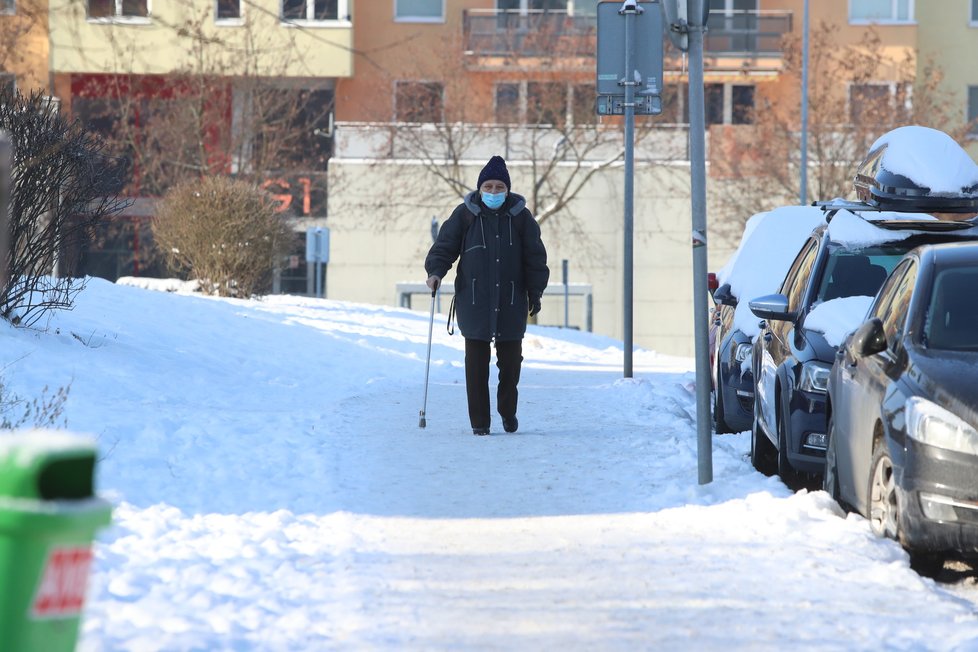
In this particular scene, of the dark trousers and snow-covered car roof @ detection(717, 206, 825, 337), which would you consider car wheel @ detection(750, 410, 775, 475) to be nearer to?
the dark trousers

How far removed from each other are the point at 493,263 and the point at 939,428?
524 centimetres

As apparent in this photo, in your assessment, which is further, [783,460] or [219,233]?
[219,233]

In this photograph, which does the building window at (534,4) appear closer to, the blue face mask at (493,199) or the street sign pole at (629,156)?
the street sign pole at (629,156)

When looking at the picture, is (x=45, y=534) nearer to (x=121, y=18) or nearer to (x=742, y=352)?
(x=742, y=352)

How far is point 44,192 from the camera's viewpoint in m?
13.3

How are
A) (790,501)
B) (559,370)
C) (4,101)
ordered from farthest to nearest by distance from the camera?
1. (559,370)
2. (4,101)
3. (790,501)

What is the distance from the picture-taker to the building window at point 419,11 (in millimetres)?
48375

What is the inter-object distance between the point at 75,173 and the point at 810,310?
583 cm

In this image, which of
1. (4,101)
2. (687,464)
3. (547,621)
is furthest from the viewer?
(4,101)

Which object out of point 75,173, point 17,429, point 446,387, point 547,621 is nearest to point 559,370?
point 446,387

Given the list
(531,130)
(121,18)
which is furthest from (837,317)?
(121,18)

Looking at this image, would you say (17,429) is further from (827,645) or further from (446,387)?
(446,387)

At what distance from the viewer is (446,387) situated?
52.8 ft

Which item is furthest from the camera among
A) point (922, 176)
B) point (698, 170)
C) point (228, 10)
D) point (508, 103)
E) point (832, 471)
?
point (228, 10)
